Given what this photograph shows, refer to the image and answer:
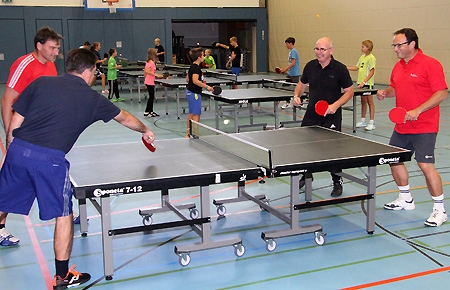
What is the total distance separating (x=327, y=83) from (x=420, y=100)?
105 cm

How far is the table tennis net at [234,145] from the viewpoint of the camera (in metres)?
4.09

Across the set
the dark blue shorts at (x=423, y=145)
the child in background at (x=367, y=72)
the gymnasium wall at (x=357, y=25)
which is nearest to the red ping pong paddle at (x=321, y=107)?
the dark blue shorts at (x=423, y=145)

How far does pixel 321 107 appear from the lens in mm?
5305

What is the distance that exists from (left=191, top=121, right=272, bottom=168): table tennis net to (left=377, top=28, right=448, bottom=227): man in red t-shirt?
1325mm

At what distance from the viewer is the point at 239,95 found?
9.06 m

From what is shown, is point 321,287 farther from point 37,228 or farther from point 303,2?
point 303,2

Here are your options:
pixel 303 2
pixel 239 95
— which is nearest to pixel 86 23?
pixel 303 2

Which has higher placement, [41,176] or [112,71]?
[112,71]

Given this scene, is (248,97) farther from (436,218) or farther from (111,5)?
(111,5)

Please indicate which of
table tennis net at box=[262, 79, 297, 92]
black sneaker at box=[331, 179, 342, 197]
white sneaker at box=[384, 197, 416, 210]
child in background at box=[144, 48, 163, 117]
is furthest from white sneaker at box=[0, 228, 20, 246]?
child in background at box=[144, 48, 163, 117]

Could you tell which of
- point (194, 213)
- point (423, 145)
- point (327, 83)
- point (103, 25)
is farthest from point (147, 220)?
point (103, 25)

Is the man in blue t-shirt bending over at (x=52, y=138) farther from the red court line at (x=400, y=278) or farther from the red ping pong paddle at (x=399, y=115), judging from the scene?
the red ping pong paddle at (x=399, y=115)

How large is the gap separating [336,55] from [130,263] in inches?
691

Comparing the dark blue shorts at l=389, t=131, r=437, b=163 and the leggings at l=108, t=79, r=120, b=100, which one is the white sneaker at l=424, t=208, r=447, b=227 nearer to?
the dark blue shorts at l=389, t=131, r=437, b=163
